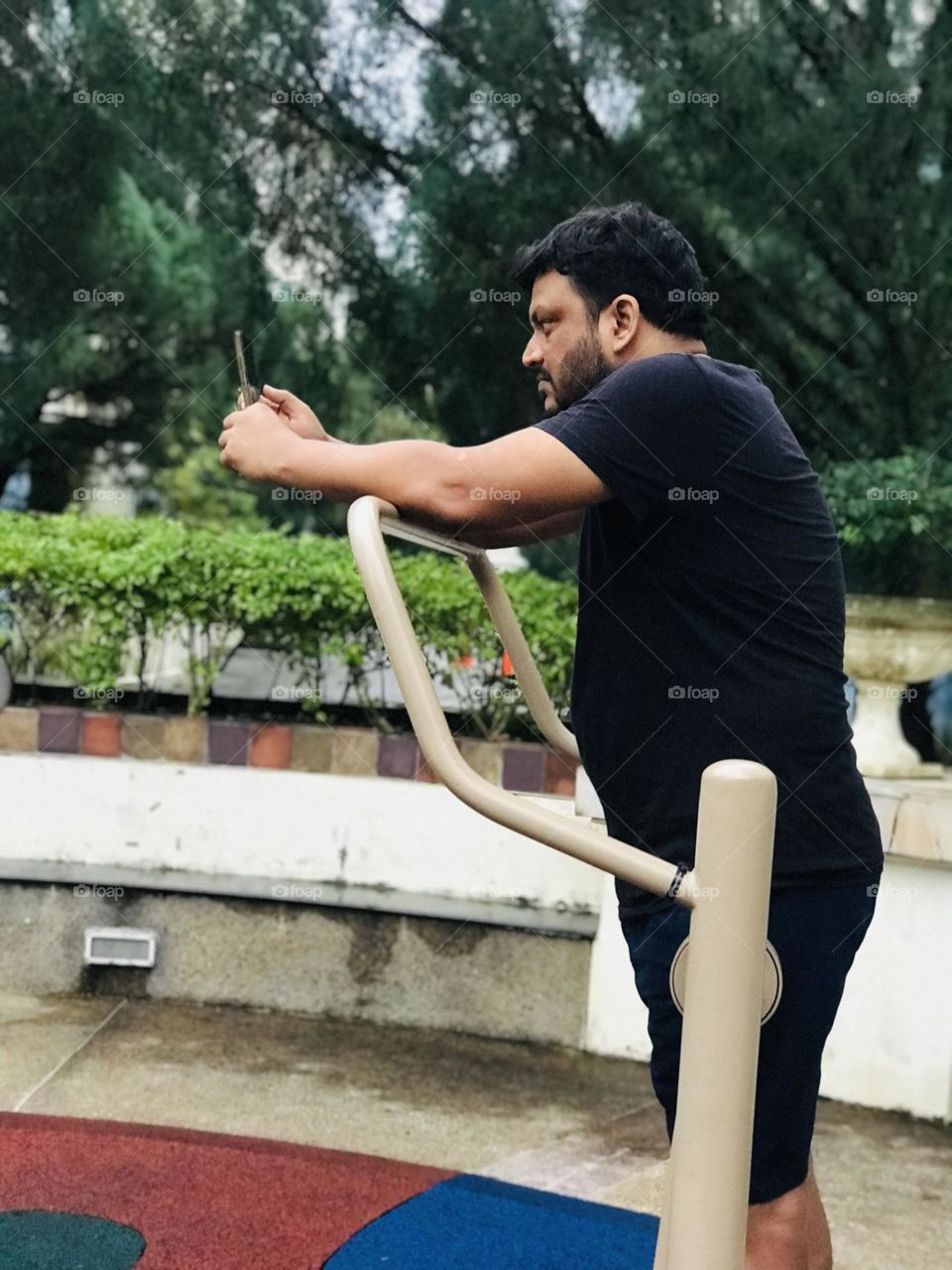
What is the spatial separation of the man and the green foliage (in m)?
2.44

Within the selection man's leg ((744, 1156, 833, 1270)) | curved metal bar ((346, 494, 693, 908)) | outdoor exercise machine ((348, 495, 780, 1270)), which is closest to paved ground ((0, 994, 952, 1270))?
man's leg ((744, 1156, 833, 1270))

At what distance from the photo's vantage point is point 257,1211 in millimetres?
2541

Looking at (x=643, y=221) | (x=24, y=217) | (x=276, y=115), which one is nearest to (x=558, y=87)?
(x=276, y=115)

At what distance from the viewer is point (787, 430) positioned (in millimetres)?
1672

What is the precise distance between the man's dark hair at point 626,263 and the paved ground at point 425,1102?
1.79 m

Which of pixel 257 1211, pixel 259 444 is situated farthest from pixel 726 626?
pixel 257 1211

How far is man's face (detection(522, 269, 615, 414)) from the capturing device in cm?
170

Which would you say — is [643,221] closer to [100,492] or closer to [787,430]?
[787,430]

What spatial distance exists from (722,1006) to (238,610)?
288 cm

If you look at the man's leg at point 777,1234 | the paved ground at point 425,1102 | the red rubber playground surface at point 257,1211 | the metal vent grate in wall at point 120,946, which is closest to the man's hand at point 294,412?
the man's leg at point 777,1234

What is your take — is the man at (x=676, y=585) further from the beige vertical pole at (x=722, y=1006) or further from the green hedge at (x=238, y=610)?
the green hedge at (x=238, y=610)

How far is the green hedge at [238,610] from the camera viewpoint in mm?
3955

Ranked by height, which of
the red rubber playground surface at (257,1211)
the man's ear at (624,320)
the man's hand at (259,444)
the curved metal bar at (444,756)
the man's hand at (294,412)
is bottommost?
the red rubber playground surface at (257,1211)

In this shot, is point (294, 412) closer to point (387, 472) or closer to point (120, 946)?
point (387, 472)
